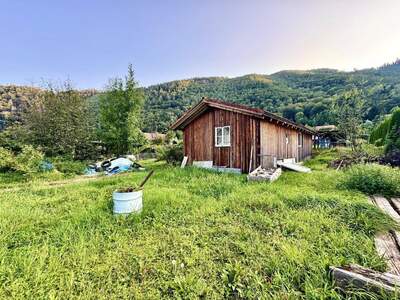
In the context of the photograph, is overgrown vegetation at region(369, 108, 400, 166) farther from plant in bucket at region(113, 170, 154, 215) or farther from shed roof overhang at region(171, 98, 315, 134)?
plant in bucket at region(113, 170, 154, 215)

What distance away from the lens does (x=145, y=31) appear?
1361cm

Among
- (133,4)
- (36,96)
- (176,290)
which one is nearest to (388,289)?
(176,290)

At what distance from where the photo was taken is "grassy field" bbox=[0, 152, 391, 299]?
2.32 metres

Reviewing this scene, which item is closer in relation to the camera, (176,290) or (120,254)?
(176,290)

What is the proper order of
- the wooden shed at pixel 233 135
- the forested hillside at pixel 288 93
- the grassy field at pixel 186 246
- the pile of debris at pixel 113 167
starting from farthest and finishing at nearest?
the forested hillside at pixel 288 93
the pile of debris at pixel 113 167
the wooden shed at pixel 233 135
the grassy field at pixel 186 246

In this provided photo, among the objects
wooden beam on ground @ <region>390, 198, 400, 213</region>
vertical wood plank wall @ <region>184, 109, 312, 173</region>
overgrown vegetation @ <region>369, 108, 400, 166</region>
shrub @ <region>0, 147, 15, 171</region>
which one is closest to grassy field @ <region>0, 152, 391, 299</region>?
wooden beam on ground @ <region>390, 198, 400, 213</region>

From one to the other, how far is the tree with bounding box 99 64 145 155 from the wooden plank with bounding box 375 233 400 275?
17.7 m

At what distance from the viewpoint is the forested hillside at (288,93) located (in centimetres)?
3331

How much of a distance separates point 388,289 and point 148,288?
7.96 feet

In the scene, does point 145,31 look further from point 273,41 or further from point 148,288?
point 148,288

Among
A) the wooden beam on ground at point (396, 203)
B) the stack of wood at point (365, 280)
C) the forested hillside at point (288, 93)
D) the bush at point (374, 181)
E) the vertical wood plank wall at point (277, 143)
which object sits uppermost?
the forested hillside at point (288, 93)

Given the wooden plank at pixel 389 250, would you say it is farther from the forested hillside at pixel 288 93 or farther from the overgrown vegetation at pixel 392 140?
the forested hillside at pixel 288 93

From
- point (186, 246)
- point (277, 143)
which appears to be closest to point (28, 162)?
point (186, 246)

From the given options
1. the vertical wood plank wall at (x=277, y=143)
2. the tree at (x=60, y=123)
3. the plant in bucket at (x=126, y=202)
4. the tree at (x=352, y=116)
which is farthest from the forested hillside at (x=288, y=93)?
the plant in bucket at (x=126, y=202)
